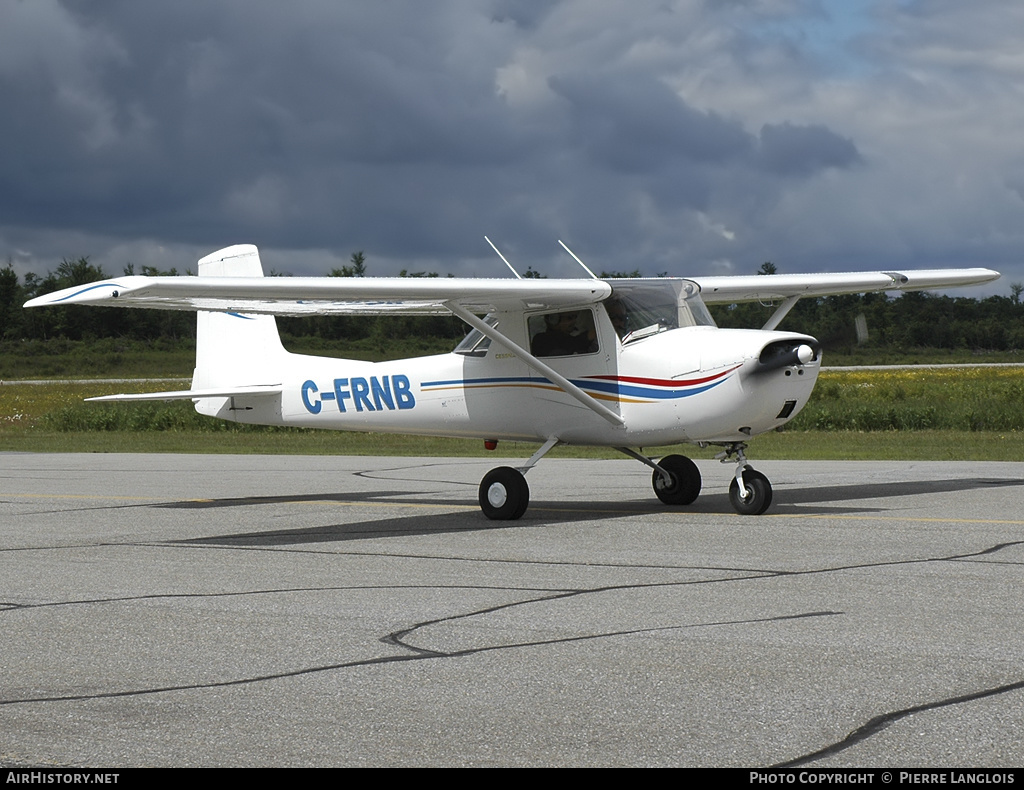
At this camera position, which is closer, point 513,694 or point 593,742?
point 593,742

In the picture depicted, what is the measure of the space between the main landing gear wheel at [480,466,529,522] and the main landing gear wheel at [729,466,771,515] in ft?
6.80

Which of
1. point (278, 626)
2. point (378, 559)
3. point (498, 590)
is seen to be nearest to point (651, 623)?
point (498, 590)

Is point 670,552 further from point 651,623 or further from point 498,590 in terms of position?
point 651,623

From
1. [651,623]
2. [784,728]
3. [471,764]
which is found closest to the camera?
[471,764]

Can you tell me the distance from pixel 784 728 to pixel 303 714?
1.88 meters

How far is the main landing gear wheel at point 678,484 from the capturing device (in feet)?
43.3

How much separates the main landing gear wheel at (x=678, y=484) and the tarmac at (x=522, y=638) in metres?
0.22

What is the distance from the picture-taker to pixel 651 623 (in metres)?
6.73

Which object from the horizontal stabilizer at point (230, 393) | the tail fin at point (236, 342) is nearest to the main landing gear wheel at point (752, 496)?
the horizontal stabilizer at point (230, 393)

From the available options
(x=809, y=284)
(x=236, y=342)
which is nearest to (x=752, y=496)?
(x=809, y=284)

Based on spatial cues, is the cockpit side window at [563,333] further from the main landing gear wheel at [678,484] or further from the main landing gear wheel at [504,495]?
the main landing gear wheel at [678,484]

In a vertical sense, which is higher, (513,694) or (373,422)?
(373,422)

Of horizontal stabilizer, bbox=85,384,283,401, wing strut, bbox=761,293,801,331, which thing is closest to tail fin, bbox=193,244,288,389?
horizontal stabilizer, bbox=85,384,283,401
